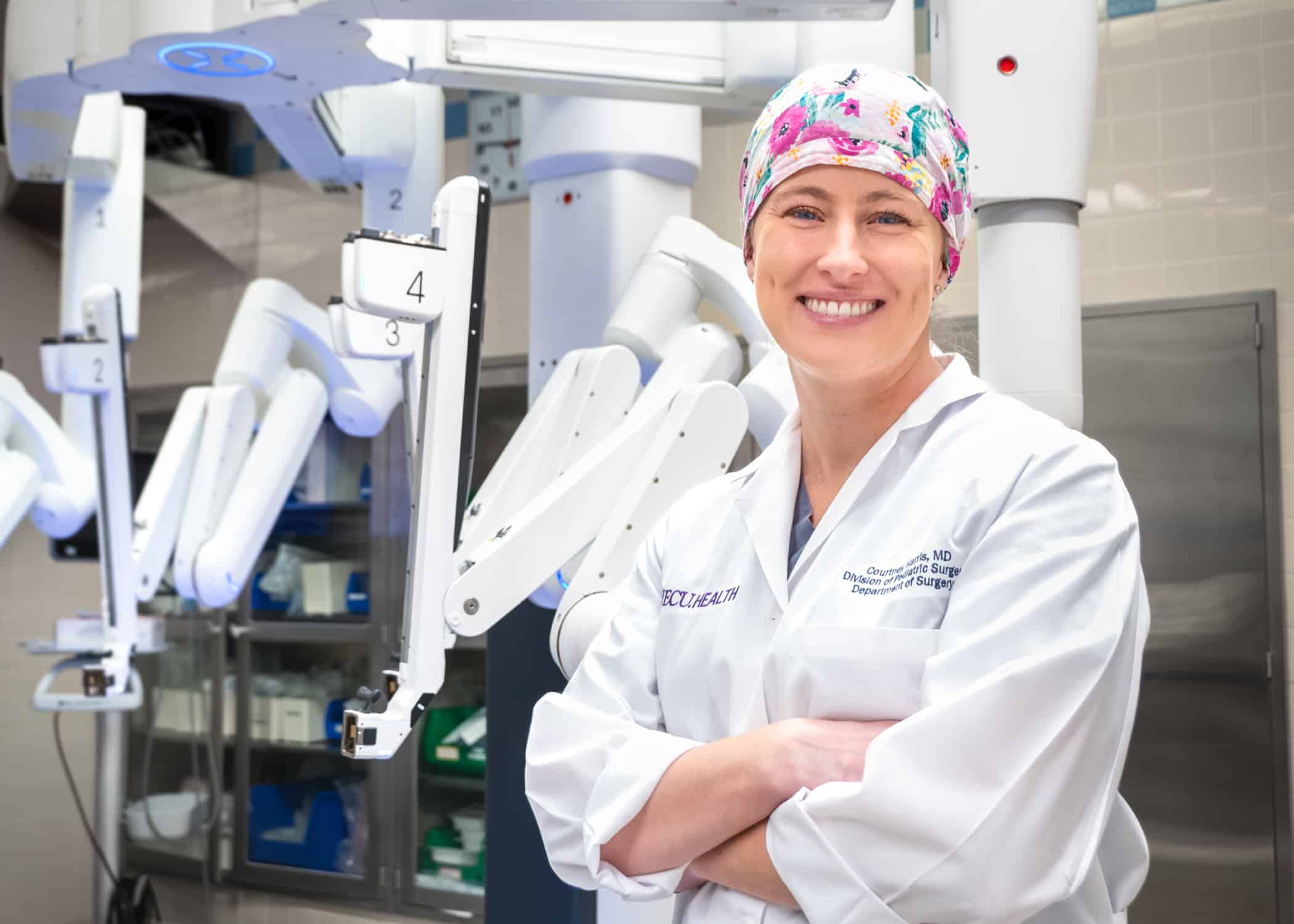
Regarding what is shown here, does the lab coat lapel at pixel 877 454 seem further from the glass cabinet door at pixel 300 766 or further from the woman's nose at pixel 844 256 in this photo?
the glass cabinet door at pixel 300 766

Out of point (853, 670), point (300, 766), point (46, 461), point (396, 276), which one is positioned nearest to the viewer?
point (853, 670)

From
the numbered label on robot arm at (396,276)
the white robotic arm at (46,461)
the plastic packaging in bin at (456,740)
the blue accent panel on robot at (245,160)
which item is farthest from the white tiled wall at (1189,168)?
the blue accent panel on robot at (245,160)

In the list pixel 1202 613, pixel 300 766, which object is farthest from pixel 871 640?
pixel 300 766

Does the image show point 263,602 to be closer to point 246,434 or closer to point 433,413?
point 246,434

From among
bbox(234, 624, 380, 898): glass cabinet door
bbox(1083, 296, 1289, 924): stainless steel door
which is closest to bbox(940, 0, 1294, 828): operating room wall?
bbox(1083, 296, 1289, 924): stainless steel door

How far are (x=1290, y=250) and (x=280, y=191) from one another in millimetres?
4063

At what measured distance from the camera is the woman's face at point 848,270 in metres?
1.11

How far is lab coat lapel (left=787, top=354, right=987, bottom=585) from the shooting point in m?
1.17

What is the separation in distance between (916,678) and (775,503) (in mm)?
262

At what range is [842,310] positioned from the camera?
1.12m

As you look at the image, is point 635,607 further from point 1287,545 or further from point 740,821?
point 1287,545

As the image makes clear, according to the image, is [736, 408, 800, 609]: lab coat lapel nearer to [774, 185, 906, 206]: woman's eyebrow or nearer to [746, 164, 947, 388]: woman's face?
[746, 164, 947, 388]: woman's face

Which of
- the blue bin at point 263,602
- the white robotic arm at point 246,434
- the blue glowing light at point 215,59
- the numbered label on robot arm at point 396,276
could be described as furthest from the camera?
the blue bin at point 263,602

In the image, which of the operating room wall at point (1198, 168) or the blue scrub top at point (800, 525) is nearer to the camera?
the blue scrub top at point (800, 525)
